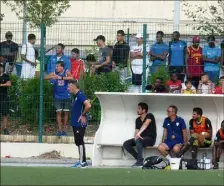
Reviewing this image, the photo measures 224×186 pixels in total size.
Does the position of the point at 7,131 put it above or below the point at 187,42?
below

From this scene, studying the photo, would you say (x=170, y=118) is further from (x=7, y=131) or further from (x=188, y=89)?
(x=7, y=131)

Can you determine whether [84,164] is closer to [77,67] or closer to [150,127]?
[150,127]

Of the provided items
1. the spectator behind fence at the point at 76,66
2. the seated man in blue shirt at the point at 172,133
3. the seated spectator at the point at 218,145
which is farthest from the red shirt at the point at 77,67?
the seated spectator at the point at 218,145

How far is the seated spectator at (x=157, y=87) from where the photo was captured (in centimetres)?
1938

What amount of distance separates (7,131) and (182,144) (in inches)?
170

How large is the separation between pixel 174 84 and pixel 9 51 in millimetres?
3774

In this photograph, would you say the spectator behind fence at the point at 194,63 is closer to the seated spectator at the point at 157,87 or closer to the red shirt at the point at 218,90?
the red shirt at the point at 218,90

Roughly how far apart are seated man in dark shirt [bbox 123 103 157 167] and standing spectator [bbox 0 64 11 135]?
3227mm

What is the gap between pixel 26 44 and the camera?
20281 millimetres

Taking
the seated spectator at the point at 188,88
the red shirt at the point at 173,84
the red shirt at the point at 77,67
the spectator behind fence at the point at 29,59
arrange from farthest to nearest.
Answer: the spectator behind fence at the point at 29,59 → the red shirt at the point at 77,67 → the red shirt at the point at 173,84 → the seated spectator at the point at 188,88

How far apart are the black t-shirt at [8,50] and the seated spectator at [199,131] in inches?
181

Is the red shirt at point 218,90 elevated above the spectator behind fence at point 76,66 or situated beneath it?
situated beneath

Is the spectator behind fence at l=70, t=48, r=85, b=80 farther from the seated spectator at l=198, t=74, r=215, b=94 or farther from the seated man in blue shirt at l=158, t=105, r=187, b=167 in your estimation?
the seated man in blue shirt at l=158, t=105, r=187, b=167

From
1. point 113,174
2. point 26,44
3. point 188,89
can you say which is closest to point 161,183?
point 113,174
